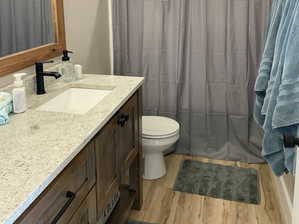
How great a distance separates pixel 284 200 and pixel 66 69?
5.12 ft

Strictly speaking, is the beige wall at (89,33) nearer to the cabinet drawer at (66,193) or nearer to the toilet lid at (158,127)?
the toilet lid at (158,127)

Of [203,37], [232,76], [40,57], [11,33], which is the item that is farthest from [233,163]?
[11,33]

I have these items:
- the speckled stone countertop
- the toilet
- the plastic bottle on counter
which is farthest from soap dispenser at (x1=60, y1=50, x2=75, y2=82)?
the toilet

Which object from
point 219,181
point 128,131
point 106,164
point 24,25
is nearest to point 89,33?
point 24,25

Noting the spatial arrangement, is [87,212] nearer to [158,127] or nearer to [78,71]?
[78,71]

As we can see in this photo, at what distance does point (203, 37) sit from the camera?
2.93m

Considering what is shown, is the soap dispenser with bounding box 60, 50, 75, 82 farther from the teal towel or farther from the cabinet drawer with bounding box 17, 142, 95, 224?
the cabinet drawer with bounding box 17, 142, 95, 224

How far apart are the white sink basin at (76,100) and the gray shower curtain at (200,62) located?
3.57ft

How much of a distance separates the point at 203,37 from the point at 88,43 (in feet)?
2.95

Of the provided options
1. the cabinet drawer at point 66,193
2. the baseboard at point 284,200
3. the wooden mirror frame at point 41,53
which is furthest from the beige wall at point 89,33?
the baseboard at point 284,200

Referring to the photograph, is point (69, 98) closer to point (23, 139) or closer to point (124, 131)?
point (124, 131)

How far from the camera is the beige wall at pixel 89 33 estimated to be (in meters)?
2.43

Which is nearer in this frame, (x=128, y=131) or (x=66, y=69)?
(x=128, y=131)

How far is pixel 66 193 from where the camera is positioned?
1.29 m
